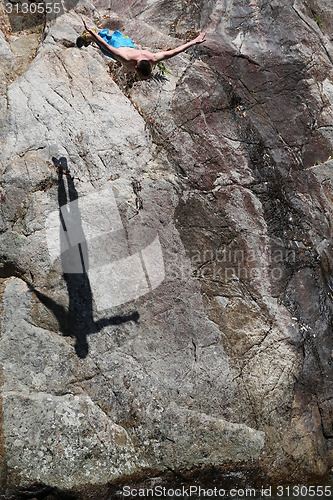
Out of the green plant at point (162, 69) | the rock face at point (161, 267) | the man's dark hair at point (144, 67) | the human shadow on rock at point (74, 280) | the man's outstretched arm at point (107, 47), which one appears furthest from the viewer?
the green plant at point (162, 69)

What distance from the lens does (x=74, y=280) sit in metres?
7.31

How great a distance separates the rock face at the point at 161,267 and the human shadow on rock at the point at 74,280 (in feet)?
0.07

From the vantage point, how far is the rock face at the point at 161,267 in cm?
682

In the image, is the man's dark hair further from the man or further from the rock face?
the rock face

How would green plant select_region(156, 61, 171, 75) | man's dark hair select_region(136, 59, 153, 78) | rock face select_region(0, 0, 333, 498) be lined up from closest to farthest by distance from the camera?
man's dark hair select_region(136, 59, 153, 78) < rock face select_region(0, 0, 333, 498) < green plant select_region(156, 61, 171, 75)

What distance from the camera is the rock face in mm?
6820

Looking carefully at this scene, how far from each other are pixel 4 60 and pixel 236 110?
153 inches

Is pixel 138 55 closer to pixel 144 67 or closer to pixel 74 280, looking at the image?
pixel 144 67

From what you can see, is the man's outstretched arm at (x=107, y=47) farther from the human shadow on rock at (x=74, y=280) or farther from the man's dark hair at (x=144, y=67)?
the human shadow on rock at (x=74, y=280)

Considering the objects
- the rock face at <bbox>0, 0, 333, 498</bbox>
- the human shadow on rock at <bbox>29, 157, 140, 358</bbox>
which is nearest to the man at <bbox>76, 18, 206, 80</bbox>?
the rock face at <bbox>0, 0, 333, 498</bbox>

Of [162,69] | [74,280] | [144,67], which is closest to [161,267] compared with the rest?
[74,280]

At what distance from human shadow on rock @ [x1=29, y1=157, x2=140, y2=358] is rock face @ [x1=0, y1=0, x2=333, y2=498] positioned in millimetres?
20

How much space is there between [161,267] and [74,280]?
1287 millimetres

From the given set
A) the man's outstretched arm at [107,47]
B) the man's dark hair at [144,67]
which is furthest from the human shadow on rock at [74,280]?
the man's dark hair at [144,67]
